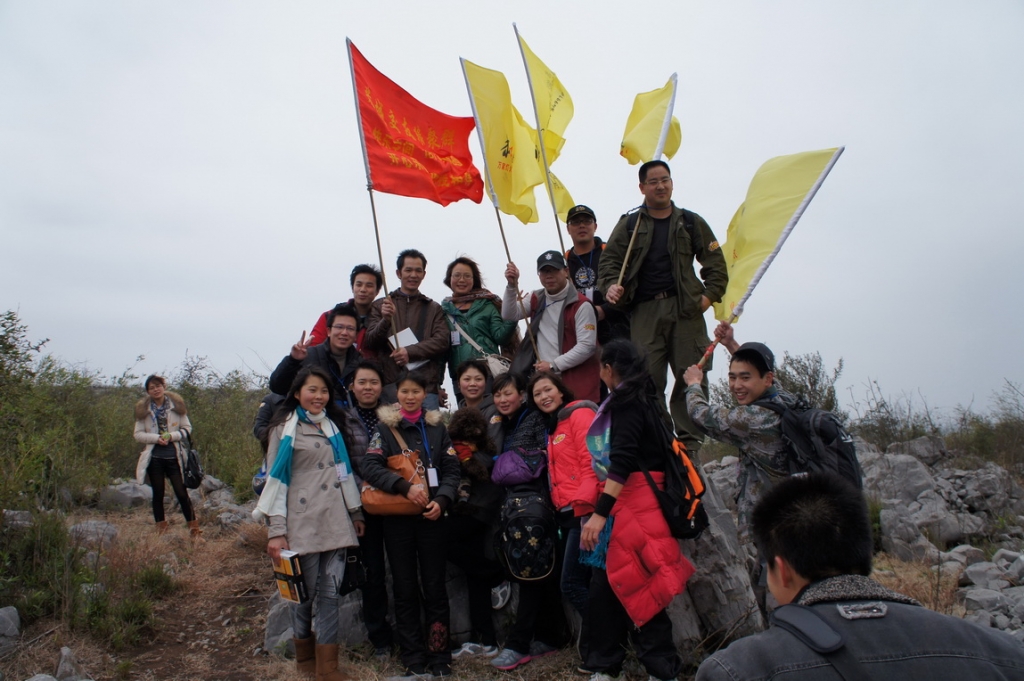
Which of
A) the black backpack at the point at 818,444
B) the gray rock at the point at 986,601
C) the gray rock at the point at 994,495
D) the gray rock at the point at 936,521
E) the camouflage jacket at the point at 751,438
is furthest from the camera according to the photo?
the gray rock at the point at 994,495

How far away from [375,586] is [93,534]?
→ 4.03m

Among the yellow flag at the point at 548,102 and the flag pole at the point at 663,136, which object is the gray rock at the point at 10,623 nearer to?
the flag pole at the point at 663,136

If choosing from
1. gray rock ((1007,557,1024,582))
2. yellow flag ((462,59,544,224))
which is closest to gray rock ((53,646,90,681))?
yellow flag ((462,59,544,224))

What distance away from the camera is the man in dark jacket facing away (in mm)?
5125

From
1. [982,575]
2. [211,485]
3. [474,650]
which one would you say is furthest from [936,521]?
[211,485]

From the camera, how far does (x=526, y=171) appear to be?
6875 mm

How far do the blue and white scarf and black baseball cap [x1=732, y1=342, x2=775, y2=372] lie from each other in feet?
8.84

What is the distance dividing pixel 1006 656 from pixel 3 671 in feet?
19.5

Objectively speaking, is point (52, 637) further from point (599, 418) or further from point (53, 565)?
point (599, 418)

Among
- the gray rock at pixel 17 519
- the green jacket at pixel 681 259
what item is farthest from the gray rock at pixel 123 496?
the green jacket at pixel 681 259

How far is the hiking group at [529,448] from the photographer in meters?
3.85

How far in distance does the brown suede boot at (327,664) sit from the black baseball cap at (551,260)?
11.0 feet

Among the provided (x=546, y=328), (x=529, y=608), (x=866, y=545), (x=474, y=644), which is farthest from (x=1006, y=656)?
(x=546, y=328)

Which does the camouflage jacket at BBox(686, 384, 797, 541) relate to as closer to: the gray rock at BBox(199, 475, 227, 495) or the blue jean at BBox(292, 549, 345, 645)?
the blue jean at BBox(292, 549, 345, 645)
